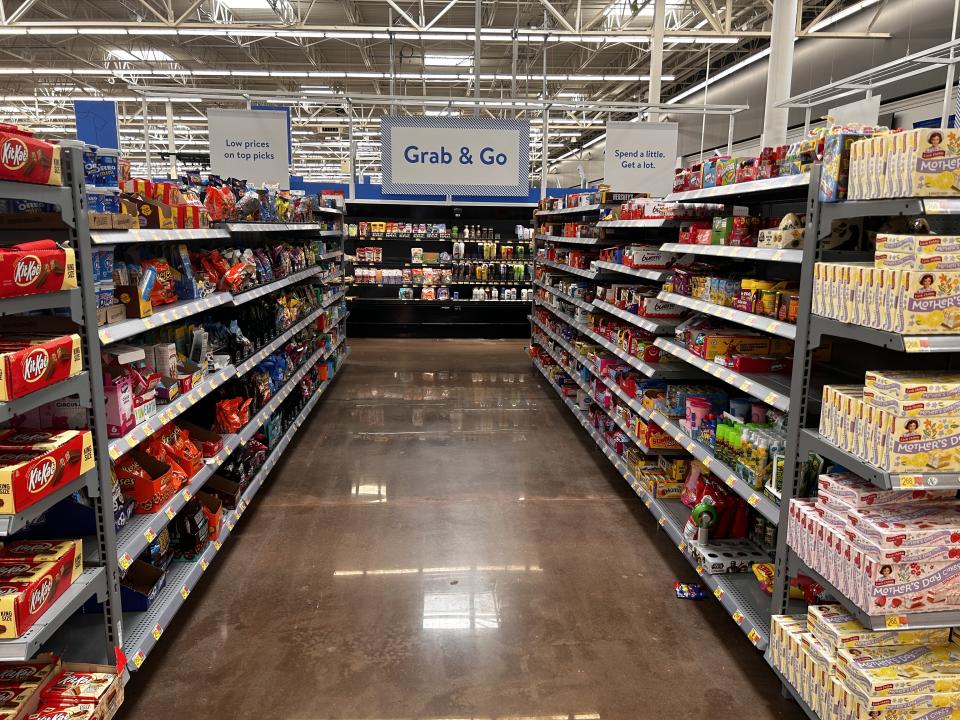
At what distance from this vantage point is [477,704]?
8.81 feet

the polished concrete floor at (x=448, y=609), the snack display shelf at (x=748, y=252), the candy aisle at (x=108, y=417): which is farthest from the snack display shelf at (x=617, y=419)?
the candy aisle at (x=108, y=417)

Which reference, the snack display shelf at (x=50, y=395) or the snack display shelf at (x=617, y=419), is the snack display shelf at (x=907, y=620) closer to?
the snack display shelf at (x=617, y=419)

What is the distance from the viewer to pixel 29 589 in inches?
83.0

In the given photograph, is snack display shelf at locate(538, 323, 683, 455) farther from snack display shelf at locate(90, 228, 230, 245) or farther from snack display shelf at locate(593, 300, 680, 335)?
snack display shelf at locate(90, 228, 230, 245)

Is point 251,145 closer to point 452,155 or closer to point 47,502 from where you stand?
point 452,155

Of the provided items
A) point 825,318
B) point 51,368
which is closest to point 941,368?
point 825,318

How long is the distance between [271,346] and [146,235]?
2.29 metres

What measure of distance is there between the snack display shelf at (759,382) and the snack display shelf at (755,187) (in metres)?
0.87

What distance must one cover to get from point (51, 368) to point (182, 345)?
1.71 metres

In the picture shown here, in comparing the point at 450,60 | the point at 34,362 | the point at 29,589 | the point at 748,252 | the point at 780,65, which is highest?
the point at 450,60

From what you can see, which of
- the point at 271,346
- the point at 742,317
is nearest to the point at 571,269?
the point at 271,346

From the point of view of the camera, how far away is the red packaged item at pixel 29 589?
6.72ft

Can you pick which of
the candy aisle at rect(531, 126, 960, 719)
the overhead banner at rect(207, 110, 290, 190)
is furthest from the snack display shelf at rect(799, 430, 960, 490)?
the overhead banner at rect(207, 110, 290, 190)

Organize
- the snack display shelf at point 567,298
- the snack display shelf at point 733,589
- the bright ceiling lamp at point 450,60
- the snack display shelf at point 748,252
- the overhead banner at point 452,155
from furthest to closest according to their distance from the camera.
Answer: the bright ceiling lamp at point 450,60 → the overhead banner at point 452,155 → the snack display shelf at point 567,298 → the snack display shelf at point 733,589 → the snack display shelf at point 748,252
